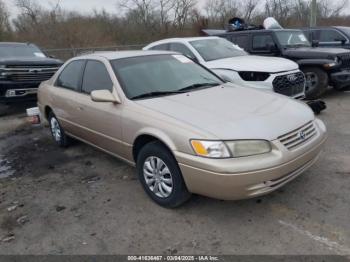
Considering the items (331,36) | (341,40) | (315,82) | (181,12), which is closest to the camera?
(315,82)

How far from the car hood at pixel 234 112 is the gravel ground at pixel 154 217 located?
0.81m

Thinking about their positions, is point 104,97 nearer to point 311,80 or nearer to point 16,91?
point 16,91

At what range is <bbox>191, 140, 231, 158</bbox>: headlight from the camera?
3.07 metres

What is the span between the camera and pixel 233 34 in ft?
31.6

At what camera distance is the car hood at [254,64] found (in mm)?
6762

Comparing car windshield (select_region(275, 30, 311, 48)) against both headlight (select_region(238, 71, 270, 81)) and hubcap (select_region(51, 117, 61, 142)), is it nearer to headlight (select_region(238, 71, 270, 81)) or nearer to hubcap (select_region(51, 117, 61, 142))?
headlight (select_region(238, 71, 270, 81))

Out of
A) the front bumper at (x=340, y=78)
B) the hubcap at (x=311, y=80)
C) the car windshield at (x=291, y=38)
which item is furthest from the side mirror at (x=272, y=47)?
the front bumper at (x=340, y=78)

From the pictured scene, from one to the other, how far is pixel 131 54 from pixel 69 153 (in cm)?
199

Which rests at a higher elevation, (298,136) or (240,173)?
(298,136)

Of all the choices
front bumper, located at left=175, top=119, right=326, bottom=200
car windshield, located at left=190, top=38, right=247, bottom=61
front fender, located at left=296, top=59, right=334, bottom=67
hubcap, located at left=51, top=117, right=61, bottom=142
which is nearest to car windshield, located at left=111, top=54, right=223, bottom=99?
front bumper, located at left=175, top=119, right=326, bottom=200

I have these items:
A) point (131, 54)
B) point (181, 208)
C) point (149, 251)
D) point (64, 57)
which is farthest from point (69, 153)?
point (64, 57)

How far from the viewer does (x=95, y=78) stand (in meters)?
4.62

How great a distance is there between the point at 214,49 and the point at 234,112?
468cm

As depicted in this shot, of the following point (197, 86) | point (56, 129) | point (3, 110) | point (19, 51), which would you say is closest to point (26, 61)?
point (19, 51)
